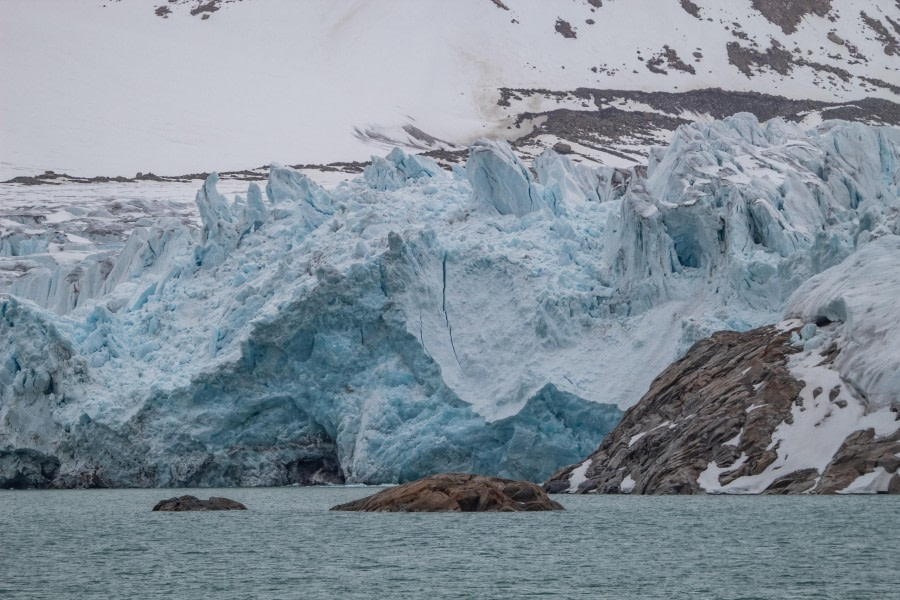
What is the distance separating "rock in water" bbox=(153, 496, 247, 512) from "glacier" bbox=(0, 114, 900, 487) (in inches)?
238

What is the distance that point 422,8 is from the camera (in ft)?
418

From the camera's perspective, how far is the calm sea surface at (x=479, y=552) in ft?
52.1

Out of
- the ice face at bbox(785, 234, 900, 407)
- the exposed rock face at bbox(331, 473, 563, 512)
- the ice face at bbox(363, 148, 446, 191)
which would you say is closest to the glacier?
the ice face at bbox(785, 234, 900, 407)

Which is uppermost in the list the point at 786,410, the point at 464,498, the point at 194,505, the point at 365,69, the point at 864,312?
the point at 365,69

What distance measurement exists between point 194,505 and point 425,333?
353 inches

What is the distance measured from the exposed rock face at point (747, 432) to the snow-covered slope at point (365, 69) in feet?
184

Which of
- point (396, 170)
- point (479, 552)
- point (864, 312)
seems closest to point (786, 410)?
point (864, 312)

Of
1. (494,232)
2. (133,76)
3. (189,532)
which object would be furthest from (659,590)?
(133,76)

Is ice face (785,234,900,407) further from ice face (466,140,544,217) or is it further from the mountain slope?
ice face (466,140,544,217)

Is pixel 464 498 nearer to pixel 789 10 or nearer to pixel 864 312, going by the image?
pixel 864 312

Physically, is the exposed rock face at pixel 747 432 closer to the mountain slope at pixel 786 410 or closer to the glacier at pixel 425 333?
the mountain slope at pixel 786 410

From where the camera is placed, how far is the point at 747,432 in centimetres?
2667

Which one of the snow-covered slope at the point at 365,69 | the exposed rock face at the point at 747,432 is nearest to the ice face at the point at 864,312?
the exposed rock face at the point at 747,432

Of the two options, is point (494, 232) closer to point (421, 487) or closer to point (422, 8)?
point (421, 487)
